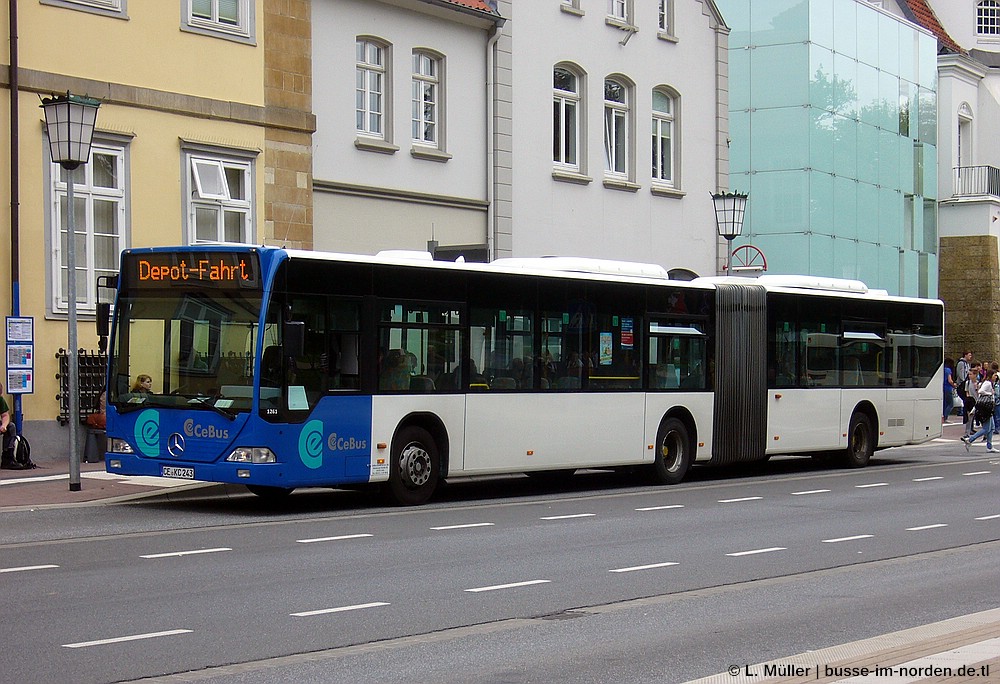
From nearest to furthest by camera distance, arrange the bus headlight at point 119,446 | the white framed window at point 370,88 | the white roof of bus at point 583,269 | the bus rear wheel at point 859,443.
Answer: the bus headlight at point 119,446 → the white roof of bus at point 583,269 → the bus rear wheel at point 859,443 → the white framed window at point 370,88

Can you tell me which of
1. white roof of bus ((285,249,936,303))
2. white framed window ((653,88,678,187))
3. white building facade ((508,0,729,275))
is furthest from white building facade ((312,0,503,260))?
white framed window ((653,88,678,187))

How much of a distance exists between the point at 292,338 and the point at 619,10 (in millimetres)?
20365

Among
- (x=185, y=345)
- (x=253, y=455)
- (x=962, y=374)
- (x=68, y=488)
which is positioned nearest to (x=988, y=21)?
(x=962, y=374)

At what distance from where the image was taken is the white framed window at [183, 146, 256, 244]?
24359 mm

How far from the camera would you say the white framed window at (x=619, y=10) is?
33.6 meters

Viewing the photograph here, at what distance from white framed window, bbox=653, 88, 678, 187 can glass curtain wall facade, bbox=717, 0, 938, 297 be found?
8808 mm

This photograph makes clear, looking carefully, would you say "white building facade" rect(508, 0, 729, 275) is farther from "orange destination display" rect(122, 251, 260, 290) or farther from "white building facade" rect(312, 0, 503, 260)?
"orange destination display" rect(122, 251, 260, 290)

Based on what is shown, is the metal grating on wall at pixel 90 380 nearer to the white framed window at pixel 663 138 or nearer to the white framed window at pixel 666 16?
the white framed window at pixel 663 138

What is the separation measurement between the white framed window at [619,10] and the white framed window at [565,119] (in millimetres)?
1971

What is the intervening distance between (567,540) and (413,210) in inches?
596

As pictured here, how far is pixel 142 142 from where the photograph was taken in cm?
2362

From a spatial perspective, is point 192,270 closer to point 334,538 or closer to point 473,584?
point 334,538

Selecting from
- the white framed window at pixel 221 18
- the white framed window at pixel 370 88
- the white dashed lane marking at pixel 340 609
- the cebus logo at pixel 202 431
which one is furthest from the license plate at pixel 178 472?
the white framed window at pixel 370 88

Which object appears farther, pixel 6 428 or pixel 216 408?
pixel 6 428
